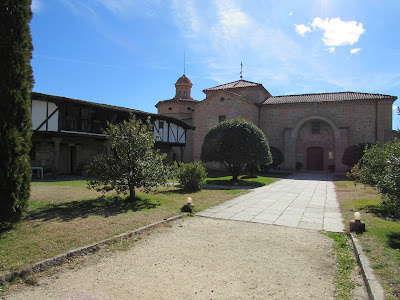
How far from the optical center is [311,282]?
3.21 m

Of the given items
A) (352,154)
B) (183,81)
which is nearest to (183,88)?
(183,81)

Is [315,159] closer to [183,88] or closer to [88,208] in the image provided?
[183,88]

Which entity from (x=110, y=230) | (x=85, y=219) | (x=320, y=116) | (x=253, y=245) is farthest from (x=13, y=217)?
(x=320, y=116)

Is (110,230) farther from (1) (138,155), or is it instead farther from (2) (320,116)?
(2) (320,116)

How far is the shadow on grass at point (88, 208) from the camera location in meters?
6.00

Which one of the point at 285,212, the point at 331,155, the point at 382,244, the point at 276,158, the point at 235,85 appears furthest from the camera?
the point at 235,85

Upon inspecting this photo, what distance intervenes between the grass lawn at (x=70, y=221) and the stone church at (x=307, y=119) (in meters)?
15.5

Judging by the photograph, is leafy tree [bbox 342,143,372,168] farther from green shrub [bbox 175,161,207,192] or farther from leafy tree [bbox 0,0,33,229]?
leafy tree [bbox 0,0,33,229]

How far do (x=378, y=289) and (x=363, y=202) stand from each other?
22.3ft

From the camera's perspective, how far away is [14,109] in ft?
15.8

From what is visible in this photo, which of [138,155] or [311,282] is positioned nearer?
[311,282]

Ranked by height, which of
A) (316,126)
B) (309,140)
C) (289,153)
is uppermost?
(316,126)

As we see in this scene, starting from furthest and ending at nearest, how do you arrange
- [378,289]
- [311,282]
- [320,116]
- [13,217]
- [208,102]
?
[208,102], [320,116], [13,217], [311,282], [378,289]

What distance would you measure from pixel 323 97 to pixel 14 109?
2730 cm
